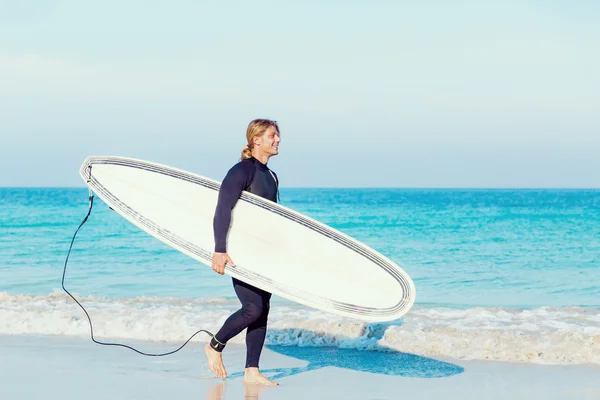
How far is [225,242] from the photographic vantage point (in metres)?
3.95

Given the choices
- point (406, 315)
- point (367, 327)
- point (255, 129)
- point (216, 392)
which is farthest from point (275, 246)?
point (406, 315)

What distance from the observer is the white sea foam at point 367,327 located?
5191 millimetres

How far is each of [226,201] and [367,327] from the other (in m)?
2.37

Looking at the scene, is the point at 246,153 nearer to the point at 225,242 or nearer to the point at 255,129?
the point at 255,129

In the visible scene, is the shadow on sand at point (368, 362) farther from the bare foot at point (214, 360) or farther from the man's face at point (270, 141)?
the man's face at point (270, 141)

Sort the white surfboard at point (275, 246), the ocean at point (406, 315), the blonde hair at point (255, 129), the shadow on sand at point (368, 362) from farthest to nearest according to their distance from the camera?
1. the ocean at point (406, 315)
2. the shadow on sand at point (368, 362)
3. the white surfboard at point (275, 246)
4. the blonde hair at point (255, 129)

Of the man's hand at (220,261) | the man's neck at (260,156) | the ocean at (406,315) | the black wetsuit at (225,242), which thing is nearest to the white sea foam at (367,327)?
the ocean at (406,315)

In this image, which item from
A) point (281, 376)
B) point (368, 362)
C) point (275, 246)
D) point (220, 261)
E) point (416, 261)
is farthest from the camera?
point (416, 261)

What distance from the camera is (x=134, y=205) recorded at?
4629 mm

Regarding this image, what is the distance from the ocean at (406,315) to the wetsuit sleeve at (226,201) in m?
1.82

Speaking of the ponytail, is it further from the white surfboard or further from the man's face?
the white surfboard

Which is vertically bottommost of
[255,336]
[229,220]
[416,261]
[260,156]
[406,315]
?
[416,261]

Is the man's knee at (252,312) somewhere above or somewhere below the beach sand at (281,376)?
above

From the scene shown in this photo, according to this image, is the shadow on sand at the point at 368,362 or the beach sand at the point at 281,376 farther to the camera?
the shadow on sand at the point at 368,362
